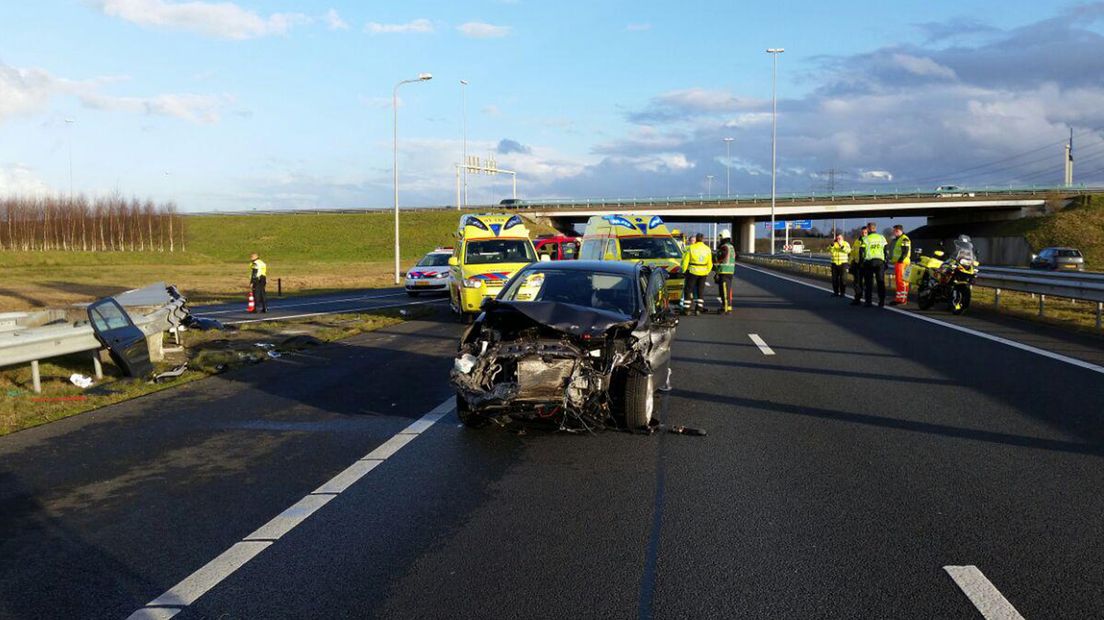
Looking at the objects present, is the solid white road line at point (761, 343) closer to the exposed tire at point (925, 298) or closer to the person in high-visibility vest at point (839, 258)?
the exposed tire at point (925, 298)

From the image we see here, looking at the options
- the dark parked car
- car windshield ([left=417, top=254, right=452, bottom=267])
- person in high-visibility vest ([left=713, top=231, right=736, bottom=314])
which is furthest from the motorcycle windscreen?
the dark parked car

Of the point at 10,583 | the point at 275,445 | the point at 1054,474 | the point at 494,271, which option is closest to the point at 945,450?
the point at 1054,474

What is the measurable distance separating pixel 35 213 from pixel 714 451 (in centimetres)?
9337

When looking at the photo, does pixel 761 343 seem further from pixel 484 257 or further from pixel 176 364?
pixel 176 364

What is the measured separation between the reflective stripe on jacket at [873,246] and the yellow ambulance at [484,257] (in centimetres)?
756

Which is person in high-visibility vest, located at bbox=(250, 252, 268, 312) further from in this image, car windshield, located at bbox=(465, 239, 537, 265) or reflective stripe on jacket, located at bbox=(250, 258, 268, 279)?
car windshield, located at bbox=(465, 239, 537, 265)

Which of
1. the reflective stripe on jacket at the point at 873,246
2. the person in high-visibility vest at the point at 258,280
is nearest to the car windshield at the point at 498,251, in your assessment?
the person in high-visibility vest at the point at 258,280

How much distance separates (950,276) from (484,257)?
1030 centimetres

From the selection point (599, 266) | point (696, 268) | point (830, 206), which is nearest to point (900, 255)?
point (696, 268)

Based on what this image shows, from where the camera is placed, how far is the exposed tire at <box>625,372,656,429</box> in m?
7.65

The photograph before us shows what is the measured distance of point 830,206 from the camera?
76.2 m

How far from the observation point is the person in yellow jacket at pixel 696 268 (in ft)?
64.7

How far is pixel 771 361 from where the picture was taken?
Result: 486 inches

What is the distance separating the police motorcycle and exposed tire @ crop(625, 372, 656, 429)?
13670 mm
